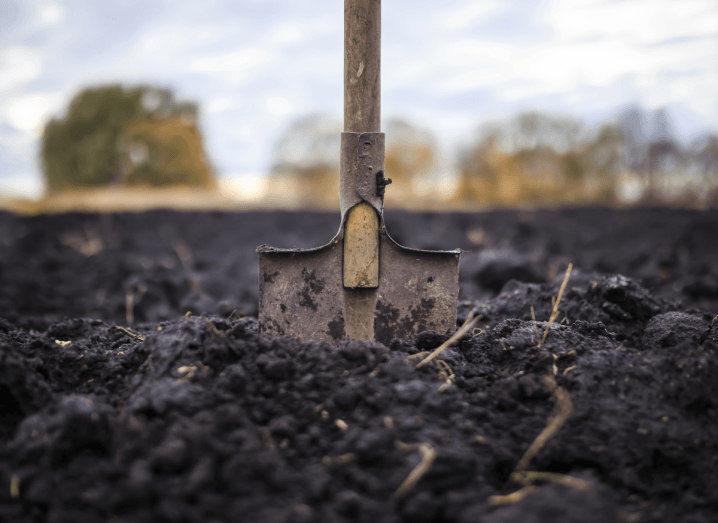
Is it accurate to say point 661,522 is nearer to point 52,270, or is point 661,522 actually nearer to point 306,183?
point 52,270

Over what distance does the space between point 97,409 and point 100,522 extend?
14.6 inches

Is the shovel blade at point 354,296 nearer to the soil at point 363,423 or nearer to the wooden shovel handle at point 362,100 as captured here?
the wooden shovel handle at point 362,100

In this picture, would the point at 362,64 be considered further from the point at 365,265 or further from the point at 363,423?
the point at 363,423

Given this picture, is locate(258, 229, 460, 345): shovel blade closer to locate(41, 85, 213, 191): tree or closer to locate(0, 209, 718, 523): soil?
locate(0, 209, 718, 523): soil

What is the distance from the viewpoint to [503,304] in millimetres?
3117

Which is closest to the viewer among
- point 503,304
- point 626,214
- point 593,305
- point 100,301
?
point 593,305

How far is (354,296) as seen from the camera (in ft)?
8.32

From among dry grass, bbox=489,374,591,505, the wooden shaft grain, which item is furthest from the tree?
dry grass, bbox=489,374,591,505

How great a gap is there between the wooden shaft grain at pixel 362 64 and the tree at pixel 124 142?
17701 mm

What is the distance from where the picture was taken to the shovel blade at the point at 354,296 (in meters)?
2.47

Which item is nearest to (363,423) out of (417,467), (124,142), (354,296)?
(417,467)

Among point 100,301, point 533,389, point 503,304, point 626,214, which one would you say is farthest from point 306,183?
point 533,389

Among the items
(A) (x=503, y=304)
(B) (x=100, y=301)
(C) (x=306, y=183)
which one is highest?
(C) (x=306, y=183)

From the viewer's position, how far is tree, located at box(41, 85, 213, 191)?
740 inches
